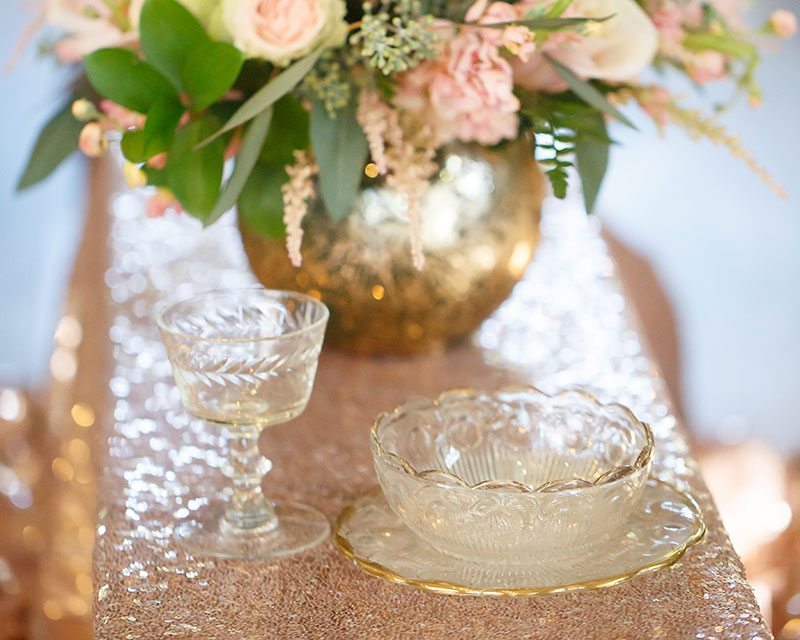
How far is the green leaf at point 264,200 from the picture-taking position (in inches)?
38.1

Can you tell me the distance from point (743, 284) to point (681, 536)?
7.98 feet

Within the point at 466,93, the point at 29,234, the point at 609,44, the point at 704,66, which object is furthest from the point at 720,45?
the point at 29,234

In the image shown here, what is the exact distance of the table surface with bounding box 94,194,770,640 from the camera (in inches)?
28.2

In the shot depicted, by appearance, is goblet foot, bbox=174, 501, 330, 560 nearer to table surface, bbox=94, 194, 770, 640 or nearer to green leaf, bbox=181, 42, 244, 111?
table surface, bbox=94, 194, 770, 640

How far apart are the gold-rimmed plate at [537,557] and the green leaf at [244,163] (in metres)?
0.25

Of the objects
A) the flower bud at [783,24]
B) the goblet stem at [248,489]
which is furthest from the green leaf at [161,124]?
the flower bud at [783,24]

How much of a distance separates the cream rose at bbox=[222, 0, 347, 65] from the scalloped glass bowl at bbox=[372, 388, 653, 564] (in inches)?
11.1

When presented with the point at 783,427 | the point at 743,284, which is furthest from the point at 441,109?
the point at 743,284

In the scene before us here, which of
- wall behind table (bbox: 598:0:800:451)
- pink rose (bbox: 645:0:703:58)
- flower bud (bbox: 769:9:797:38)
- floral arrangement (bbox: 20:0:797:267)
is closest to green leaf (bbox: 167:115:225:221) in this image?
floral arrangement (bbox: 20:0:797:267)

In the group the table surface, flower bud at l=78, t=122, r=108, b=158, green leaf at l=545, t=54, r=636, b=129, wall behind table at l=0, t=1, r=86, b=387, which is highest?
flower bud at l=78, t=122, r=108, b=158

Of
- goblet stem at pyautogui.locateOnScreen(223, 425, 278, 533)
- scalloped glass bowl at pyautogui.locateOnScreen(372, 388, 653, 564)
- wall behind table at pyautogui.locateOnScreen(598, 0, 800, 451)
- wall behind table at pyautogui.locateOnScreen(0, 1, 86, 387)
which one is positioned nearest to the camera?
scalloped glass bowl at pyautogui.locateOnScreen(372, 388, 653, 564)

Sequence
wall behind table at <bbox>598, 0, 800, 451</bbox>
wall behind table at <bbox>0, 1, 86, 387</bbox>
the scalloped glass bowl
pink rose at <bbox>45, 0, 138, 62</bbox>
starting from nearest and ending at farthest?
the scalloped glass bowl, pink rose at <bbox>45, 0, 138, 62</bbox>, wall behind table at <bbox>598, 0, 800, 451</bbox>, wall behind table at <bbox>0, 1, 86, 387</bbox>

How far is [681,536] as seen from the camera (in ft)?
2.52

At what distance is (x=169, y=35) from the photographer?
0.87 meters
